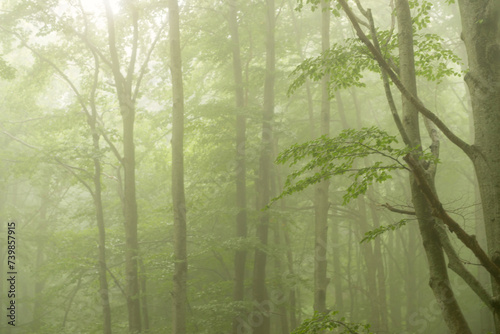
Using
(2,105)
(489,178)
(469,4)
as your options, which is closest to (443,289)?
(489,178)

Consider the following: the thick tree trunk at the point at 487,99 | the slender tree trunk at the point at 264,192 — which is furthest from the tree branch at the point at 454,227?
the slender tree trunk at the point at 264,192

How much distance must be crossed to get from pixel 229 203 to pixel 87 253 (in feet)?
14.8

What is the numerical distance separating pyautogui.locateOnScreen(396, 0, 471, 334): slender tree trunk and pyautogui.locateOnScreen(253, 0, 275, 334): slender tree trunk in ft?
23.8

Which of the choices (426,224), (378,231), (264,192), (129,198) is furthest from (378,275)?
(426,224)

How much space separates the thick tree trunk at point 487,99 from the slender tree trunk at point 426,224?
32 cm

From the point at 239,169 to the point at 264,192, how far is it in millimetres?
938

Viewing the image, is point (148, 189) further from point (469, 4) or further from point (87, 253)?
point (469, 4)

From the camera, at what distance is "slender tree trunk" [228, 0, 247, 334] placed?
11.4 meters

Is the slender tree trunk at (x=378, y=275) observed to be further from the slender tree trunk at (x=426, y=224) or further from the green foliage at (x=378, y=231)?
the slender tree trunk at (x=426, y=224)

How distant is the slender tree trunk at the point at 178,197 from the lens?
8125 millimetres

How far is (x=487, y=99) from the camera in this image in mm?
3260

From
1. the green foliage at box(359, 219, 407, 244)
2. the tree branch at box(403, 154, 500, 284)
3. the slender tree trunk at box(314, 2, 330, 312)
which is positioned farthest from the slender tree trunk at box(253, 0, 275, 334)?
the tree branch at box(403, 154, 500, 284)

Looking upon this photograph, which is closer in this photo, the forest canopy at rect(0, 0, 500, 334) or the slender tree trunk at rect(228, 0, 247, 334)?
the forest canopy at rect(0, 0, 500, 334)

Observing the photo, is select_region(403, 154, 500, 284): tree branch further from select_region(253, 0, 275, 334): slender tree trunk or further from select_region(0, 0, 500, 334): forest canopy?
select_region(253, 0, 275, 334): slender tree trunk
